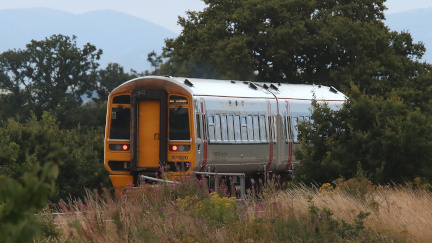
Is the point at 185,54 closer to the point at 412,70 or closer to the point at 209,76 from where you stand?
the point at 209,76

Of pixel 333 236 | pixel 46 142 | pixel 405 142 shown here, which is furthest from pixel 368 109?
pixel 46 142

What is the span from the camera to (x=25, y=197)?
210 inches

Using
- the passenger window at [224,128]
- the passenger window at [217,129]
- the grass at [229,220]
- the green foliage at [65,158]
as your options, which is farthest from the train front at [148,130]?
the grass at [229,220]

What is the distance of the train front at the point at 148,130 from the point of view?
21.1 metres

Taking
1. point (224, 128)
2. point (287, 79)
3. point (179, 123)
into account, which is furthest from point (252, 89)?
point (287, 79)

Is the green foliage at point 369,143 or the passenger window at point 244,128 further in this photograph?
the passenger window at point 244,128

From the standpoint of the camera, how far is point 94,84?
7906cm

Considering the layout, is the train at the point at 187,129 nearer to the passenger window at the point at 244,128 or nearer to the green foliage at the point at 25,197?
the passenger window at the point at 244,128

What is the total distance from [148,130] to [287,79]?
27.9 meters

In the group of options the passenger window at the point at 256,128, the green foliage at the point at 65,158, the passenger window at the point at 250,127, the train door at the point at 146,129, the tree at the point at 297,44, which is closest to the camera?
the train door at the point at 146,129

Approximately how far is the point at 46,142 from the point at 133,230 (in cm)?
1852

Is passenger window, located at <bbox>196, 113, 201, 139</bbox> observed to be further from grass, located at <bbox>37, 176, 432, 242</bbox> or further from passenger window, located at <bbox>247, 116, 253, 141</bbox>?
grass, located at <bbox>37, 176, 432, 242</bbox>

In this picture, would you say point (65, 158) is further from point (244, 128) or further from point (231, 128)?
point (231, 128)

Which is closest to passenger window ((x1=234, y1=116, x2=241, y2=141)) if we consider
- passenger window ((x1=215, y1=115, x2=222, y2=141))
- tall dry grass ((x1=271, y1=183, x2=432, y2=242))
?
passenger window ((x1=215, y1=115, x2=222, y2=141))
